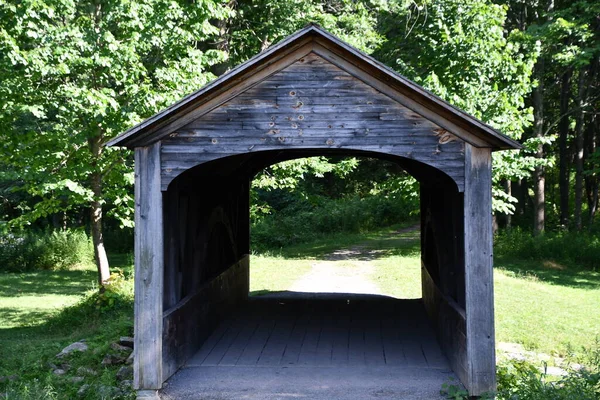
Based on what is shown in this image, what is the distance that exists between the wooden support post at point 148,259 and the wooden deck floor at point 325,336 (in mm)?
1166

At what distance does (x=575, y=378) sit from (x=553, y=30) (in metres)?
16.5

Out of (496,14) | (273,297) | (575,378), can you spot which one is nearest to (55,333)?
(273,297)

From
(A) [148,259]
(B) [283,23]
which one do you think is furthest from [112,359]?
(B) [283,23]

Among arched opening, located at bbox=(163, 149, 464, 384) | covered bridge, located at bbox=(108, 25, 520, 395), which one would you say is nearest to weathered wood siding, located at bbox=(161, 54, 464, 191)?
covered bridge, located at bbox=(108, 25, 520, 395)

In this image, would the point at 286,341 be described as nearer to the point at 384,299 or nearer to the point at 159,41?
the point at 384,299

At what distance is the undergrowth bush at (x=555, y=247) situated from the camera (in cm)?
2178

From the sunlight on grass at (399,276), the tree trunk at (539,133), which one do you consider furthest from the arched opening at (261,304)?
the tree trunk at (539,133)

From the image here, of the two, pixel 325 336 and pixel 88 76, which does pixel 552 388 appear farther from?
pixel 88 76

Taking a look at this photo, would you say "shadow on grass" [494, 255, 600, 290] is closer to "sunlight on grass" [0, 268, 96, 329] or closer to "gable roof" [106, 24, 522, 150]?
"gable roof" [106, 24, 522, 150]

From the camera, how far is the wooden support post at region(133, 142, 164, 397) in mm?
7359

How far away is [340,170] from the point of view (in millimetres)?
19422

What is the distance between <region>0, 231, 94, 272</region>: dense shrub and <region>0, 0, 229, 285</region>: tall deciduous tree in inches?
543

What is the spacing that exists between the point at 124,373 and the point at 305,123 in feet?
11.8

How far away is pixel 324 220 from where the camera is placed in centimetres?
3222
